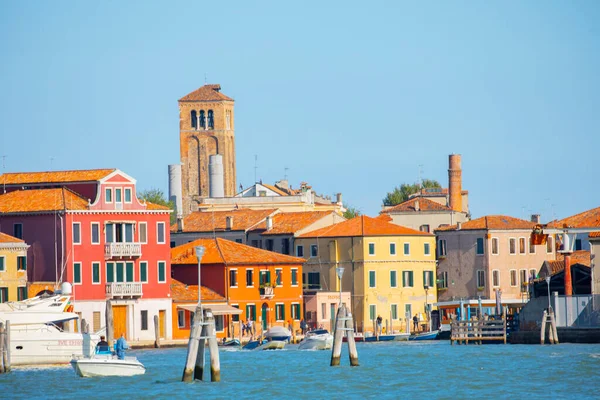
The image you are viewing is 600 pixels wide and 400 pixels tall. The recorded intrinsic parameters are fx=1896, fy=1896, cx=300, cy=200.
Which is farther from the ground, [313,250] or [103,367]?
[313,250]

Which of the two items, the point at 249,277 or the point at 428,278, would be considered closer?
the point at 249,277

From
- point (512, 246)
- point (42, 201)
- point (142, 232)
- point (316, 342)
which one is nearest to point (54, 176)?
point (42, 201)

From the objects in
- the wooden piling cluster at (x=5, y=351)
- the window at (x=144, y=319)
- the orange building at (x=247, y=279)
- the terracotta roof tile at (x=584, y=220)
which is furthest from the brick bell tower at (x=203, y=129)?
the wooden piling cluster at (x=5, y=351)

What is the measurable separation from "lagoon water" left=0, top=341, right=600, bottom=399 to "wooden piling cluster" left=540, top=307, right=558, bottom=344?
0.62m

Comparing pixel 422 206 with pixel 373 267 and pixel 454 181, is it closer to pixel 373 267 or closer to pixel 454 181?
pixel 454 181

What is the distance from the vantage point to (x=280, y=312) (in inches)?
3949

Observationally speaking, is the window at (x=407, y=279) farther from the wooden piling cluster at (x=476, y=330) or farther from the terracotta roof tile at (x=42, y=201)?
the terracotta roof tile at (x=42, y=201)

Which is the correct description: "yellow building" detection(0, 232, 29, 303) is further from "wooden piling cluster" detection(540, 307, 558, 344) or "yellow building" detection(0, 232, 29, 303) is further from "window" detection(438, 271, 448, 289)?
"window" detection(438, 271, 448, 289)

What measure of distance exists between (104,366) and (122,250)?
82.3 feet

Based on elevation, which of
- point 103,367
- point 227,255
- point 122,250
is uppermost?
point 122,250

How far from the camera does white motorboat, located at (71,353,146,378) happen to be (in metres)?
66.0

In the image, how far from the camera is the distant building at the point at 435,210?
403 ft

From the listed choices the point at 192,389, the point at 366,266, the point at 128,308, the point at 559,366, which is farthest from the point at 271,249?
the point at 192,389

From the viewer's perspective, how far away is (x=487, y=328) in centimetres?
8800
